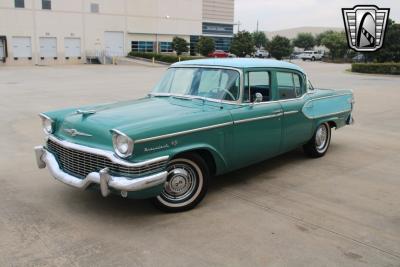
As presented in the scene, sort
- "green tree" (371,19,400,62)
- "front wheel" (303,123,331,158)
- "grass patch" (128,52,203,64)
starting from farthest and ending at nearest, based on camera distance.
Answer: "grass patch" (128,52,203,64), "green tree" (371,19,400,62), "front wheel" (303,123,331,158)

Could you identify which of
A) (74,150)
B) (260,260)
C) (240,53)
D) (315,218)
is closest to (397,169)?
(315,218)

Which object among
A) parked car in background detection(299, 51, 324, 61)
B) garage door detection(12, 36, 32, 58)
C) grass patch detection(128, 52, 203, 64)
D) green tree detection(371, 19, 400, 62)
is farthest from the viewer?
parked car in background detection(299, 51, 324, 61)

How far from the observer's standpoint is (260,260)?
378cm

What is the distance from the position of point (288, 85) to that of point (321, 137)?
132cm

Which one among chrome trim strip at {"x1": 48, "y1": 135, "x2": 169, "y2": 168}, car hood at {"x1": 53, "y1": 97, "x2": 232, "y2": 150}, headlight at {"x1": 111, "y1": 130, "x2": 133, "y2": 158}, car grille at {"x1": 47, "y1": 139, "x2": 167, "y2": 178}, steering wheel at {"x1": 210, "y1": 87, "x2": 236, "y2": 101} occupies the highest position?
steering wheel at {"x1": 210, "y1": 87, "x2": 236, "y2": 101}

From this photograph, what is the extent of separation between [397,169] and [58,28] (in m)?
46.0

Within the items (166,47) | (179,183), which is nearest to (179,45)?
(166,47)

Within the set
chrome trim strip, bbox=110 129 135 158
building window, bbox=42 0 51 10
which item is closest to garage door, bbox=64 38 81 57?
building window, bbox=42 0 51 10

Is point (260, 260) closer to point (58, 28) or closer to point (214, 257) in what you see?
point (214, 257)

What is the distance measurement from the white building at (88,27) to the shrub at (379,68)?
28.4m

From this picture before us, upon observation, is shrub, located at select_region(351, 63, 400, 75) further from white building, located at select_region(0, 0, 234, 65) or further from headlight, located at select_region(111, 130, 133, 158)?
headlight, located at select_region(111, 130, 133, 158)

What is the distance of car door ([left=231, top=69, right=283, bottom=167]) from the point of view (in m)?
5.36

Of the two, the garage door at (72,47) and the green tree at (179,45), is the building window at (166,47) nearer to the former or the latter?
the green tree at (179,45)

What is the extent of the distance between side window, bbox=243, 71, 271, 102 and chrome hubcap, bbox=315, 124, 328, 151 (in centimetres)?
151
